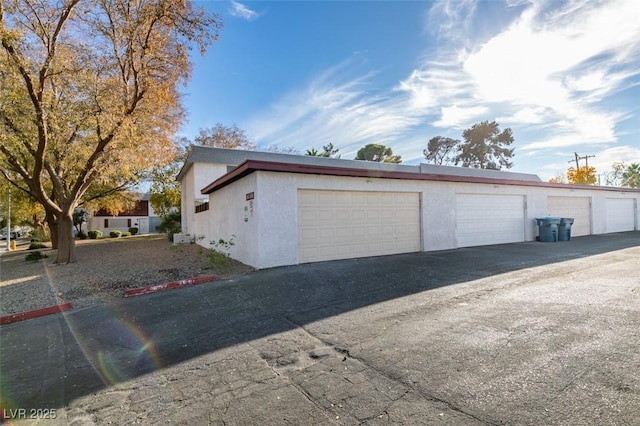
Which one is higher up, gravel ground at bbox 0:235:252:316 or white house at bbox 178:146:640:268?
white house at bbox 178:146:640:268

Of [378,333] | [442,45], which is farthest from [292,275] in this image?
[442,45]

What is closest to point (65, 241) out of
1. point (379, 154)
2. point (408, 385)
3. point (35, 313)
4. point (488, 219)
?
point (35, 313)

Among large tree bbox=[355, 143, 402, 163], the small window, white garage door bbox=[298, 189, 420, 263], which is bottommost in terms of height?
white garage door bbox=[298, 189, 420, 263]

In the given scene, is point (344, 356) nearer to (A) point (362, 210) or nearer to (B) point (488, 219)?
(A) point (362, 210)

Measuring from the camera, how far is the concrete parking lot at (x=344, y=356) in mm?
2613

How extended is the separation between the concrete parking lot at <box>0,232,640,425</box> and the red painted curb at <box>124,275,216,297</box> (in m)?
0.49

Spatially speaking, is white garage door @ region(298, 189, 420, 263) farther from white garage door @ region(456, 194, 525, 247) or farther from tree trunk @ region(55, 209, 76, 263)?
tree trunk @ region(55, 209, 76, 263)

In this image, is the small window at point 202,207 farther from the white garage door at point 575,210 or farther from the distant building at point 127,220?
the distant building at point 127,220

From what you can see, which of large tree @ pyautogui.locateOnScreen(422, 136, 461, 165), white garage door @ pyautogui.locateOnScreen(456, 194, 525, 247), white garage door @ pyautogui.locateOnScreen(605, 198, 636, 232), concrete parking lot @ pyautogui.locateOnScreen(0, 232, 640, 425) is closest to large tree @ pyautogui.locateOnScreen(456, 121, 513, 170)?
large tree @ pyautogui.locateOnScreen(422, 136, 461, 165)

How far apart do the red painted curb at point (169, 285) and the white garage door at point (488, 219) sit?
9.48 meters

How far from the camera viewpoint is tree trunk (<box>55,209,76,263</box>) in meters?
12.3

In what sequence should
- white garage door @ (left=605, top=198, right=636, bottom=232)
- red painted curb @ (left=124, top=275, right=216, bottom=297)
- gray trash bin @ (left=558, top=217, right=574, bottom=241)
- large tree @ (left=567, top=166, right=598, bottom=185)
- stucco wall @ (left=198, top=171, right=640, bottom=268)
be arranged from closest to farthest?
red painted curb @ (left=124, top=275, right=216, bottom=297), stucco wall @ (left=198, top=171, right=640, bottom=268), gray trash bin @ (left=558, top=217, right=574, bottom=241), white garage door @ (left=605, top=198, right=636, bottom=232), large tree @ (left=567, top=166, right=598, bottom=185)

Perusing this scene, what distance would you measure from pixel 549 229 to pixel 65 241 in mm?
20252

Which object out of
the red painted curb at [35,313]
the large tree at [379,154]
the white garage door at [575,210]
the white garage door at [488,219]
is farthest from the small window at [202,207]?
the large tree at [379,154]
